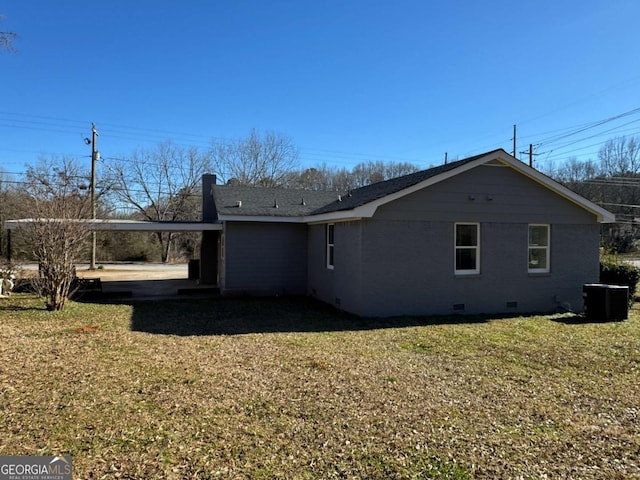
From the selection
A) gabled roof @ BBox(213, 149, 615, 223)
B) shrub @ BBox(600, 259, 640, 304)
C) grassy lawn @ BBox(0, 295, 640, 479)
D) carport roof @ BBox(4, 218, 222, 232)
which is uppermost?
gabled roof @ BBox(213, 149, 615, 223)

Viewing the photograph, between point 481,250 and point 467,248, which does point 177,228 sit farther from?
point 481,250

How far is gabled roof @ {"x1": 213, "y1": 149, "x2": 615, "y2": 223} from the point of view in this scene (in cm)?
1034

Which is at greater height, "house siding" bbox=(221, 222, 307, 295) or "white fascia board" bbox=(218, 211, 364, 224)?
"white fascia board" bbox=(218, 211, 364, 224)

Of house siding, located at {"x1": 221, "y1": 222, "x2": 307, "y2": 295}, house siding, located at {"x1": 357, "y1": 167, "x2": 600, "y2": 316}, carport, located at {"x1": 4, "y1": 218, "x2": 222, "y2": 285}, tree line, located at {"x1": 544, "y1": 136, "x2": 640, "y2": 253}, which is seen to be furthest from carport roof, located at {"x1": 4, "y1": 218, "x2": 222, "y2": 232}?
tree line, located at {"x1": 544, "y1": 136, "x2": 640, "y2": 253}

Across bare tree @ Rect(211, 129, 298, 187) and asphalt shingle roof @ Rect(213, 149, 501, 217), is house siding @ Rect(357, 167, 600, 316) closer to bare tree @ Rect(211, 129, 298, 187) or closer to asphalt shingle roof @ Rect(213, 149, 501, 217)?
asphalt shingle roof @ Rect(213, 149, 501, 217)

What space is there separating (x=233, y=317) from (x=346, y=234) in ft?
11.5

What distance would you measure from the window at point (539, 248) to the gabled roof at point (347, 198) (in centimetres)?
109

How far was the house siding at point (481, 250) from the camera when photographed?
1032 centimetres

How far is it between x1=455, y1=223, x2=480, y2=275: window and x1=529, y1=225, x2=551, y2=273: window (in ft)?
5.63

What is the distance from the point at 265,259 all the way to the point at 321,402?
30.9 ft

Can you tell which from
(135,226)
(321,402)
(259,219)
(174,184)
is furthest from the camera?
(174,184)

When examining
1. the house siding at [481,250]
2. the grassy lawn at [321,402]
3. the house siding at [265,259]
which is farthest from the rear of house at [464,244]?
the grassy lawn at [321,402]

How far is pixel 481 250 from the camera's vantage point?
36.1ft

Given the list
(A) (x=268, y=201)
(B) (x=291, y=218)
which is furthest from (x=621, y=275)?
(A) (x=268, y=201)
